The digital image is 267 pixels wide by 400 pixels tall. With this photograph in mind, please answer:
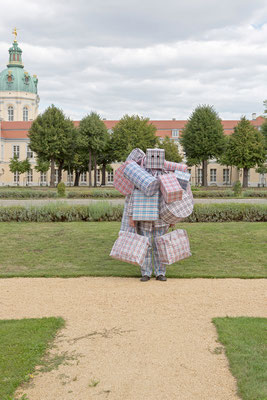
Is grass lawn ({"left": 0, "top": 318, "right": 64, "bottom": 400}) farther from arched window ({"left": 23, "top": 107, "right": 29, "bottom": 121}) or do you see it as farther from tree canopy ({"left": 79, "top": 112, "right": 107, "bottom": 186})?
arched window ({"left": 23, "top": 107, "right": 29, "bottom": 121})

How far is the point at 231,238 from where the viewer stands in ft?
36.0

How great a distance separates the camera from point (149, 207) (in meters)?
6.98

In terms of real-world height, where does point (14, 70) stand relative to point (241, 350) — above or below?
above

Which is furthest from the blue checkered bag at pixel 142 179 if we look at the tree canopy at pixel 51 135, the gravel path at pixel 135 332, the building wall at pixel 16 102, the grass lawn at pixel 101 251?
the building wall at pixel 16 102

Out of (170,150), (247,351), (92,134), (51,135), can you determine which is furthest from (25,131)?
(247,351)

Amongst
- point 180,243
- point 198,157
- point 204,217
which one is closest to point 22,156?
point 198,157

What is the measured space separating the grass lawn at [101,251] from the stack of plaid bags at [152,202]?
0.98 meters

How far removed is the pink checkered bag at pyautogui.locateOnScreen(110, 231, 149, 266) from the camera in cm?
684

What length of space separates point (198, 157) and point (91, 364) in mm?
46536

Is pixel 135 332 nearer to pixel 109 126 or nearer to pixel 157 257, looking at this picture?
pixel 157 257

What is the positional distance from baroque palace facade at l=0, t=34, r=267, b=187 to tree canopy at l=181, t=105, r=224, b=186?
72.1 feet

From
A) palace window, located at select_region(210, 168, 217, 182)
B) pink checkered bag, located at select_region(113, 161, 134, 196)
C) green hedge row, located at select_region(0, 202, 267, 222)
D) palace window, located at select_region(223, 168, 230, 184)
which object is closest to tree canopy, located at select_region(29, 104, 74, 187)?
palace window, located at select_region(210, 168, 217, 182)

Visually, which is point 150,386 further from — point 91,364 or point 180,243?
point 180,243

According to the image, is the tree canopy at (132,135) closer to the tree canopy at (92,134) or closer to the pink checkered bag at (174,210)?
the tree canopy at (92,134)
